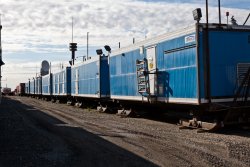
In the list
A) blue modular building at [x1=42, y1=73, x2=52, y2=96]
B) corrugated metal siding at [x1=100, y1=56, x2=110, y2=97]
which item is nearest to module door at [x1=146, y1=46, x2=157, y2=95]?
corrugated metal siding at [x1=100, y1=56, x2=110, y2=97]

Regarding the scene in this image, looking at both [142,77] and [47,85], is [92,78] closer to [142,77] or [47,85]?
[142,77]

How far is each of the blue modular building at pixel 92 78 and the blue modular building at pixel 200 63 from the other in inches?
364

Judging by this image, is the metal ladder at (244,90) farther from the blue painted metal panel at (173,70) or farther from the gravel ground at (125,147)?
the blue painted metal panel at (173,70)

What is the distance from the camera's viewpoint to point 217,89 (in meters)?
13.8

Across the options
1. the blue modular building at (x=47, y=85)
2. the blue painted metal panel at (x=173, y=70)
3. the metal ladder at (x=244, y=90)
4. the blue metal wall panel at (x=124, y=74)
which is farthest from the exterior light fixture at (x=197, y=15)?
the blue modular building at (x=47, y=85)

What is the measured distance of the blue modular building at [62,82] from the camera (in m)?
→ 37.8

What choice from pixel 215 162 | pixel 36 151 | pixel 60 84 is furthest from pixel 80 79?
pixel 215 162

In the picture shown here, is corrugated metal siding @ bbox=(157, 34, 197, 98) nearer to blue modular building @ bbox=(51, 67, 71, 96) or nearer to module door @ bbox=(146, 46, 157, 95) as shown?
module door @ bbox=(146, 46, 157, 95)

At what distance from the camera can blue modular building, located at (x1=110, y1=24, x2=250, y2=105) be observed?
13586 mm

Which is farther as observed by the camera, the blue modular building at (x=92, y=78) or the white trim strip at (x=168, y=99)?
the blue modular building at (x=92, y=78)

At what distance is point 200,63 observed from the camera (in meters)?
13.6

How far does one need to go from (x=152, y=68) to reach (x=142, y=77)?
3.29ft

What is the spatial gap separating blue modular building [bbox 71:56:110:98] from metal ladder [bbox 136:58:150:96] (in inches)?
282

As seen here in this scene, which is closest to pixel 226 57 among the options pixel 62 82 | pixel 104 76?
pixel 104 76
